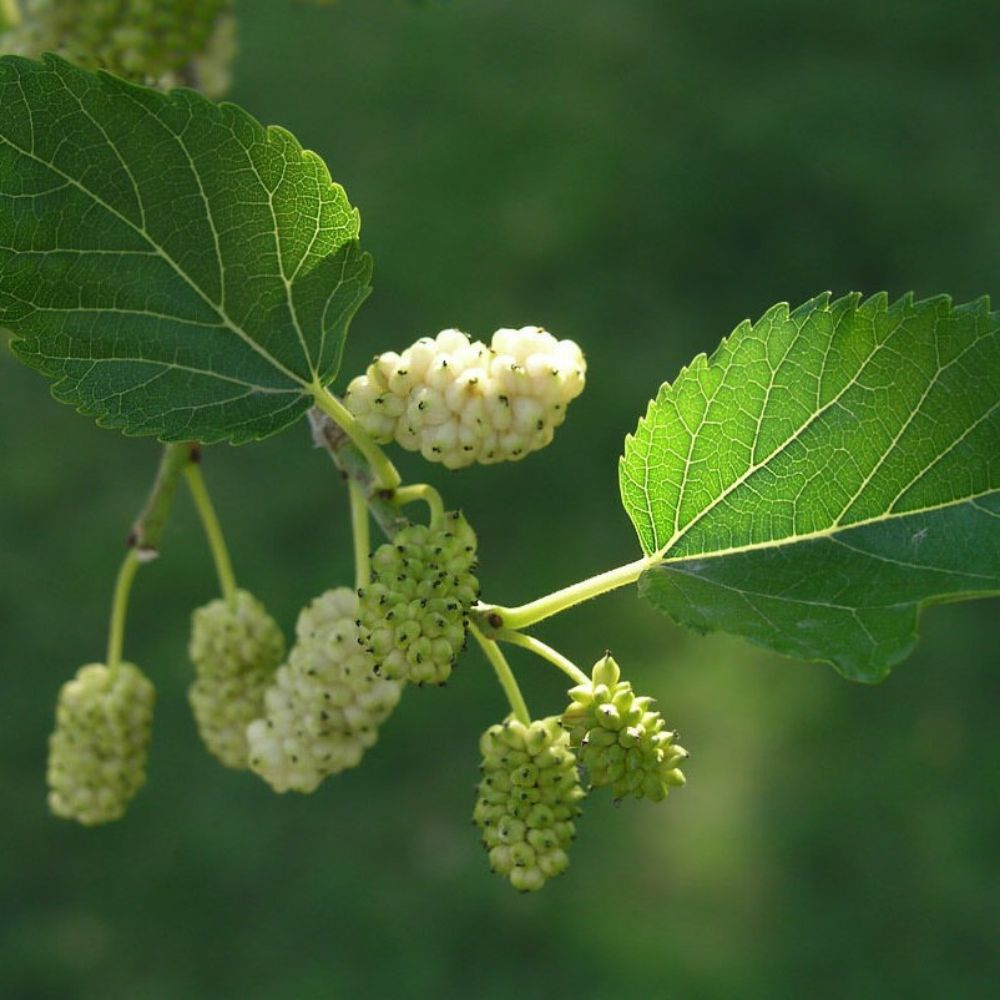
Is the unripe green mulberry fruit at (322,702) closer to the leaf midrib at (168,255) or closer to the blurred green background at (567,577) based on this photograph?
the leaf midrib at (168,255)

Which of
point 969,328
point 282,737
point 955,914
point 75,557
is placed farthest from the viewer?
point 75,557

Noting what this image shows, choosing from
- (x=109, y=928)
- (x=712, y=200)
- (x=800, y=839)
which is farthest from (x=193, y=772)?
(x=712, y=200)

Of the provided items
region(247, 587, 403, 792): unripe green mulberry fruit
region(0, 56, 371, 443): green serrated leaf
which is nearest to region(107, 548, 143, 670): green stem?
region(247, 587, 403, 792): unripe green mulberry fruit

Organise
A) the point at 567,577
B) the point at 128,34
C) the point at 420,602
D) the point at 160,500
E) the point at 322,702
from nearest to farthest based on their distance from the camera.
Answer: the point at 420,602 < the point at 322,702 < the point at 160,500 < the point at 128,34 < the point at 567,577

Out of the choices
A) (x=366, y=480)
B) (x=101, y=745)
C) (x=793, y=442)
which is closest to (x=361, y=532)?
(x=366, y=480)

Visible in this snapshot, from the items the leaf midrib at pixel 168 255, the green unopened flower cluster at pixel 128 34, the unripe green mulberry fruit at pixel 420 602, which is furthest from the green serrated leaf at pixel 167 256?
the green unopened flower cluster at pixel 128 34

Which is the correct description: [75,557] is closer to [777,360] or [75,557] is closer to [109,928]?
[109,928]

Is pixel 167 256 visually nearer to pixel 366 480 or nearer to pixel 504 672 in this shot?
pixel 366 480
